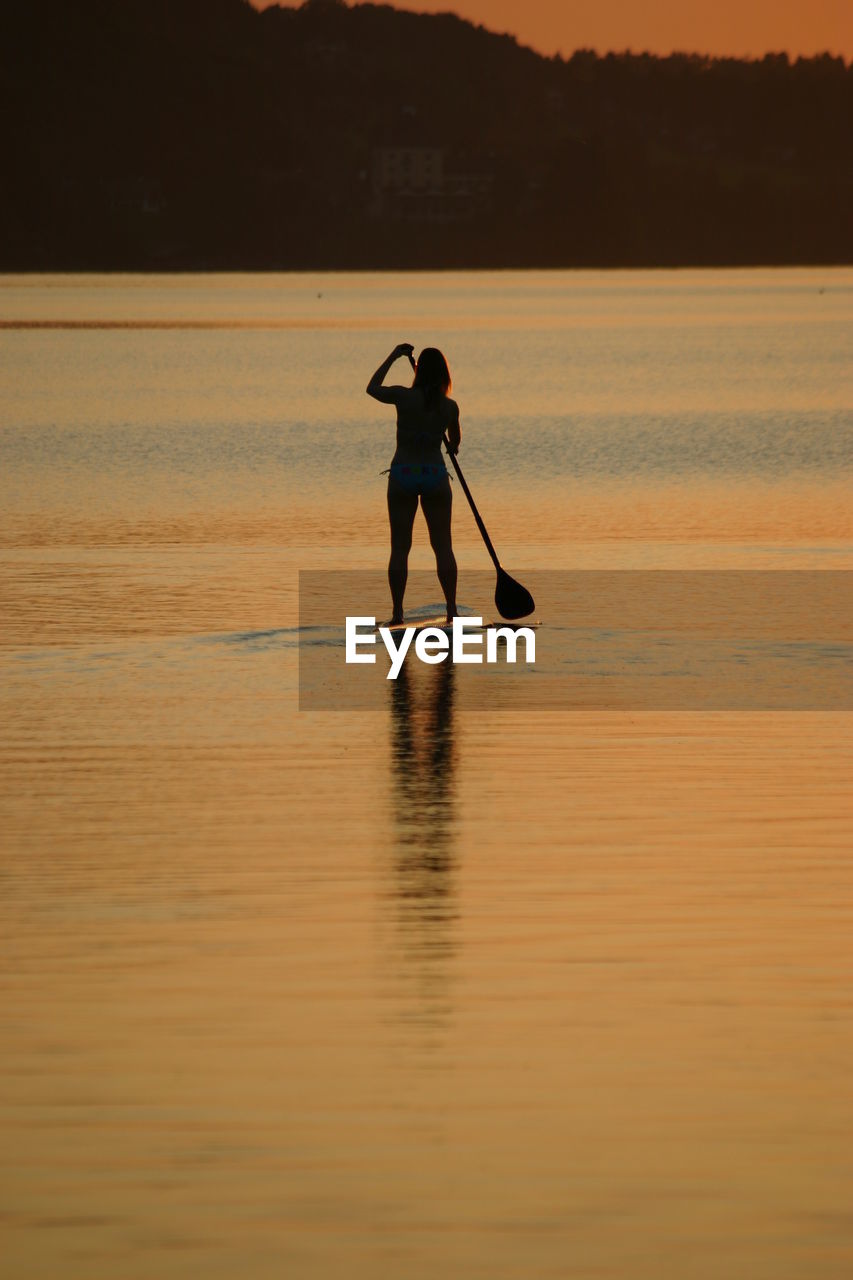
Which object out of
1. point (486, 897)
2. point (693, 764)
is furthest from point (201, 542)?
point (486, 897)

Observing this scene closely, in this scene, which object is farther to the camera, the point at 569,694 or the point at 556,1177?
the point at 569,694

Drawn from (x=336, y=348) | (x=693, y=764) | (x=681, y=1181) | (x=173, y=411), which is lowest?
(x=681, y=1181)

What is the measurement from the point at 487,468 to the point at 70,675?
19945 mm

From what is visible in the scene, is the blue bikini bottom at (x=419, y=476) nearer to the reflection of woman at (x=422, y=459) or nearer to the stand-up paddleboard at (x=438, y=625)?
the reflection of woman at (x=422, y=459)

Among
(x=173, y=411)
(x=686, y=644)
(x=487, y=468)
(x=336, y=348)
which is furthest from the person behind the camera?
(x=336, y=348)

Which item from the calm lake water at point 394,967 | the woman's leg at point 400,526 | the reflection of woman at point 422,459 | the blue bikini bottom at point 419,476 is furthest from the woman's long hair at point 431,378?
the calm lake water at point 394,967

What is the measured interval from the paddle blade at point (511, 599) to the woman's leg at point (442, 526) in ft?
0.93

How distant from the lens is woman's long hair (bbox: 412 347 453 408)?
1360 centimetres

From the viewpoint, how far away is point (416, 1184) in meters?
5.42

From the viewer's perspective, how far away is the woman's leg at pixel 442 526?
45.8 feet

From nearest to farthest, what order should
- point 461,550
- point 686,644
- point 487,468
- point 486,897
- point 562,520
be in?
1. point 486,897
2. point 686,644
3. point 461,550
4. point 562,520
5. point 487,468

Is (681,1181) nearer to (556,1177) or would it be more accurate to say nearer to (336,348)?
(556,1177)
